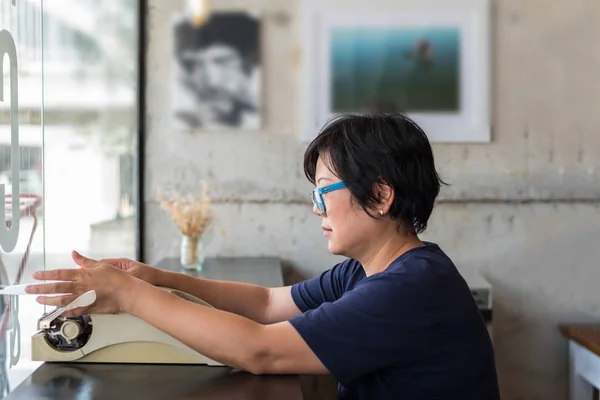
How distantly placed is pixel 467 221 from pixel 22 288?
2.18m

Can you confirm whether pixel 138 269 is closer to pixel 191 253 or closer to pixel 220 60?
pixel 191 253

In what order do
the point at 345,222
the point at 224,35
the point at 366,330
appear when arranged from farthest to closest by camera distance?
1. the point at 224,35
2. the point at 345,222
3. the point at 366,330

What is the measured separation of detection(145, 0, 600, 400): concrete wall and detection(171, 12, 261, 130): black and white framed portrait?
0.19ft

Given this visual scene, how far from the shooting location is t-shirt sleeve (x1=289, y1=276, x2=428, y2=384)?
1267mm


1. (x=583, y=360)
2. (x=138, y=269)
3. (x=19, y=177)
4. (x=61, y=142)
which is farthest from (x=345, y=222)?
(x=583, y=360)

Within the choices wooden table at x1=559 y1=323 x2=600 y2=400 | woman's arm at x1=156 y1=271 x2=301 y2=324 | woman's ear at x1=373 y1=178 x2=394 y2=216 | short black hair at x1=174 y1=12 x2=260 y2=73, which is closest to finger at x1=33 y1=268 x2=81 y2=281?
woman's arm at x1=156 y1=271 x2=301 y2=324

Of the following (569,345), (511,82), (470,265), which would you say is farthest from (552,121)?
(569,345)

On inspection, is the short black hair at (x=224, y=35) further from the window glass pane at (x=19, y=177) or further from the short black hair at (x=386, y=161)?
the short black hair at (x=386, y=161)

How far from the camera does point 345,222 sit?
1492 mm

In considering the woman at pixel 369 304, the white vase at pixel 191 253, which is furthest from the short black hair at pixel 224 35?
the woman at pixel 369 304

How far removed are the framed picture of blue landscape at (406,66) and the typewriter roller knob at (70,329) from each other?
71.4 inches

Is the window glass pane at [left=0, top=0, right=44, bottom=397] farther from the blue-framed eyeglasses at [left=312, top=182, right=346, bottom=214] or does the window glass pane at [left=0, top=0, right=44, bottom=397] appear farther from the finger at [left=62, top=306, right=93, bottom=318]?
the blue-framed eyeglasses at [left=312, top=182, right=346, bottom=214]

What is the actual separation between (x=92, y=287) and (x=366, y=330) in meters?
0.55

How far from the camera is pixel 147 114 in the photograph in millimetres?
3088
